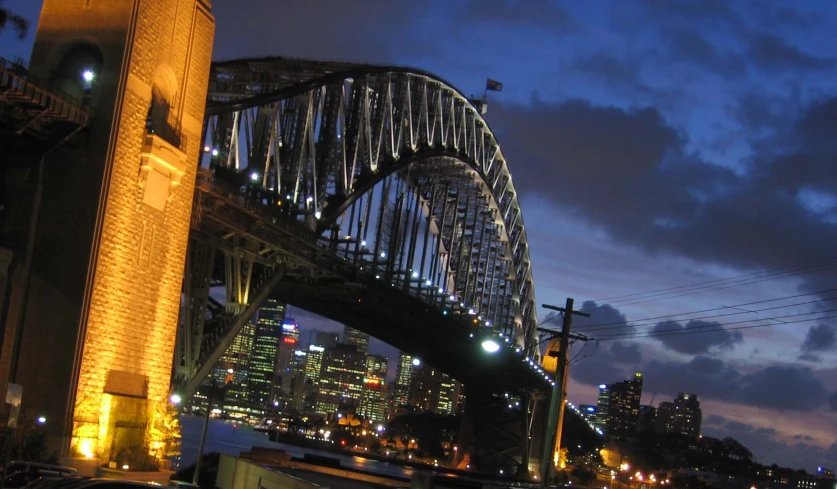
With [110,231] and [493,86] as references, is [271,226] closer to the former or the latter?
[110,231]

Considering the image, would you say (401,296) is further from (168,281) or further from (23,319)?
(23,319)

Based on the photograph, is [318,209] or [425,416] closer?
[318,209]

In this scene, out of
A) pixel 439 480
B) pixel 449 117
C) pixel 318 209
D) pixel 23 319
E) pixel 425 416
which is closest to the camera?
pixel 23 319

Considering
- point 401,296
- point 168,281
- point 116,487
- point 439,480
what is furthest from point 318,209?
point 116,487

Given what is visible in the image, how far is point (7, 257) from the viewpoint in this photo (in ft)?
86.6

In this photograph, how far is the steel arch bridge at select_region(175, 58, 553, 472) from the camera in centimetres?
4106

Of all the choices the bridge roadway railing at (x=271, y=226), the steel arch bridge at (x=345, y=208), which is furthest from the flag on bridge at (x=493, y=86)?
the bridge roadway railing at (x=271, y=226)

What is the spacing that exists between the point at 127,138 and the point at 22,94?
3.74 m

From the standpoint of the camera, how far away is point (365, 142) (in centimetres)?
5866

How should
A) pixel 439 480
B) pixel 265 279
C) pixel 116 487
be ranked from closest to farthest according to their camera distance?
pixel 116 487 → pixel 439 480 → pixel 265 279

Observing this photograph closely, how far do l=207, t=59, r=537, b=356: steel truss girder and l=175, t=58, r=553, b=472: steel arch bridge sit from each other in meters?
0.11

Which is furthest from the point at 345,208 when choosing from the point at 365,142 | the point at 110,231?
the point at 110,231

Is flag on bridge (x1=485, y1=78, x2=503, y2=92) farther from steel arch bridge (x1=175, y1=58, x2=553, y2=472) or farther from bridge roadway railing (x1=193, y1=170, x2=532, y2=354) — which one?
bridge roadway railing (x1=193, y1=170, x2=532, y2=354)

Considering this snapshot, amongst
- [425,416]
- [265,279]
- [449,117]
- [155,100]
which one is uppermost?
[449,117]
